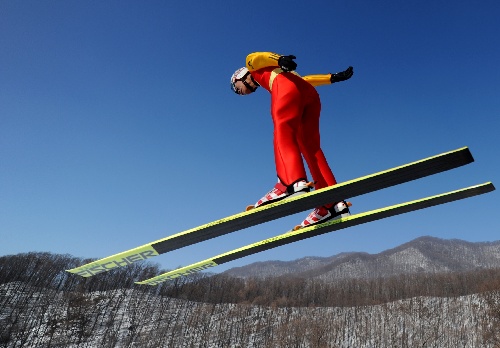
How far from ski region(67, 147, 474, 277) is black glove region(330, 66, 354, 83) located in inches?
67.5

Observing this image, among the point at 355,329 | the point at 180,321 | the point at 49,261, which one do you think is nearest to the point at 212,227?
the point at 180,321

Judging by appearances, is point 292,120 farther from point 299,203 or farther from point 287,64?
point 299,203

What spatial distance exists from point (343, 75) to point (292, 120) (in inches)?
44.8

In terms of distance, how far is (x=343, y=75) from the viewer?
5008 mm

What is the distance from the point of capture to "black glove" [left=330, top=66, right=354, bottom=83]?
5008mm

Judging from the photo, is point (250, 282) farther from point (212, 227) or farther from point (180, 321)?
point (212, 227)

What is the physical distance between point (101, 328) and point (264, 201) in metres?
84.9

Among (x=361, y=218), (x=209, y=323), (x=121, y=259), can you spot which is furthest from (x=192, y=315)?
(x=361, y=218)

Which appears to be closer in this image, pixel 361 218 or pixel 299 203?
pixel 299 203

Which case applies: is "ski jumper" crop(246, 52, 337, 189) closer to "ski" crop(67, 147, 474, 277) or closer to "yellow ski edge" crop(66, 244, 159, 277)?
"ski" crop(67, 147, 474, 277)

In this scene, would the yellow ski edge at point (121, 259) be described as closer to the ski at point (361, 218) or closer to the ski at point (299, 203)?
the ski at point (299, 203)

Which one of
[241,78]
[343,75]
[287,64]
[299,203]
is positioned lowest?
[299,203]

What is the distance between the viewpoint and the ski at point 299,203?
351cm

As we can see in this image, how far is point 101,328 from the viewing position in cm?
7825
